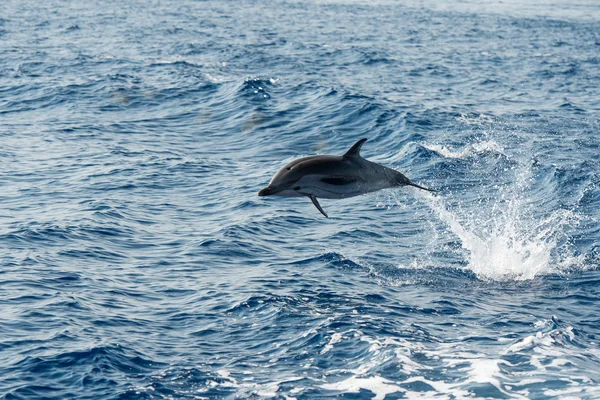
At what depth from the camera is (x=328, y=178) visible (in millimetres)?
14906

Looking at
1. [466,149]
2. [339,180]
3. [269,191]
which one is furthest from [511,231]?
[269,191]

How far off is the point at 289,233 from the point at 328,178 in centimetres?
824

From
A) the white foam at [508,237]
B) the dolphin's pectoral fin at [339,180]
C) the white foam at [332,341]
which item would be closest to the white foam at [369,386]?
the white foam at [332,341]

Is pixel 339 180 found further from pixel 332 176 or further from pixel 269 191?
pixel 269 191

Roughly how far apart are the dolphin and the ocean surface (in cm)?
277

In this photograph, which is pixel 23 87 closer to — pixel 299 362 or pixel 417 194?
pixel 417 194

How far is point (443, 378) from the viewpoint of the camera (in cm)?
1512

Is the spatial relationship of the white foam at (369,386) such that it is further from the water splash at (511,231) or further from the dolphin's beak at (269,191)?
the water splash at (511,231)

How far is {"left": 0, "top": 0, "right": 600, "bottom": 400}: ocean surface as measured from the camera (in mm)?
15500

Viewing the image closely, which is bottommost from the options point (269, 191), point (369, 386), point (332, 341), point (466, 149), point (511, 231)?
point (466, 149)

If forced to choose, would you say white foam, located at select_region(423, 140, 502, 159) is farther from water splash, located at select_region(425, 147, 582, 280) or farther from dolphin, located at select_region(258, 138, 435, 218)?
dolphin, located at select_region(258, 138, 435, 218)

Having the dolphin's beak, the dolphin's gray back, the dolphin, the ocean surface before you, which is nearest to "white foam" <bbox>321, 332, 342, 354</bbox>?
the ocean surface

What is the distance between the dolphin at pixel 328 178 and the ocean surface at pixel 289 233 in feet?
9.08

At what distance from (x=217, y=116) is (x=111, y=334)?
811 inches
